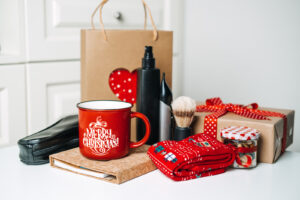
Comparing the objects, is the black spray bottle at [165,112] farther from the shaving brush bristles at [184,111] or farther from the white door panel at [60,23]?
the white door panel at [60,23]

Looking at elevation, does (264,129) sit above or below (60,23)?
below

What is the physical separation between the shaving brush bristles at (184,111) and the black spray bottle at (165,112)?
0.04m

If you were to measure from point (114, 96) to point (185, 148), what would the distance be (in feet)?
0.93

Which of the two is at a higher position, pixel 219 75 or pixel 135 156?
pixel 219 75

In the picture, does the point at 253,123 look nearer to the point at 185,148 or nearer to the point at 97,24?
the point at 185,148

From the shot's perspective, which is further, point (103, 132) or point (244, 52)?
point (244, 52)

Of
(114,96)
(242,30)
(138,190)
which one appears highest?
(242,30)

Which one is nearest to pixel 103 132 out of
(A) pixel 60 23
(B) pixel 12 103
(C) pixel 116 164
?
(C) pixel 116 164

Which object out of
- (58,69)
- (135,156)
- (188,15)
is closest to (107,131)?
(135,156)

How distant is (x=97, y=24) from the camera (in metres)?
1.34

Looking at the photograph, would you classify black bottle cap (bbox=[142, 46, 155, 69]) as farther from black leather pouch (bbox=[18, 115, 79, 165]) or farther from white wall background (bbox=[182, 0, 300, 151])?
white wall background (bbox=[182, 0, 300, 151])

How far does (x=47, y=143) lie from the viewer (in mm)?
675

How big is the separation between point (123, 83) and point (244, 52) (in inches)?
27.3

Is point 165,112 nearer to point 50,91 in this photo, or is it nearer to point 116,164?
point 116,164
